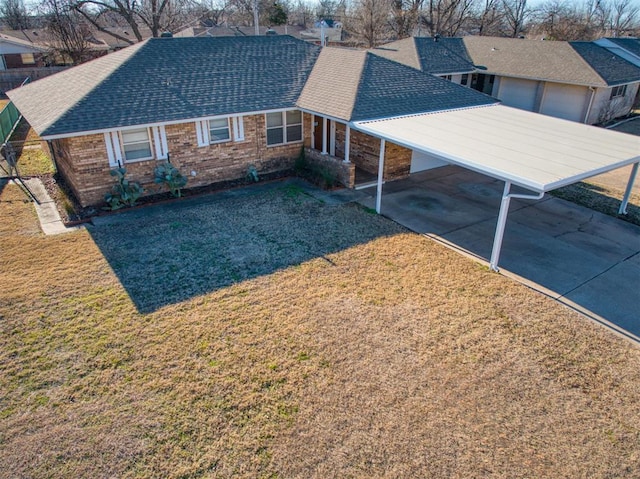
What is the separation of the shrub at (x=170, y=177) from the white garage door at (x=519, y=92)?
20.2 meters

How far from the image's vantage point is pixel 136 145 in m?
13.4

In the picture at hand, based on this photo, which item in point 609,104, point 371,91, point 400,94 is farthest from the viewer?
point 609,104

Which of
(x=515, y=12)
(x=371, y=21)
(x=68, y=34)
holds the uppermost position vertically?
(x=515, y=12)

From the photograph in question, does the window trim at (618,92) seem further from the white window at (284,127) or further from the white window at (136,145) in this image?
the white window at (136,145)

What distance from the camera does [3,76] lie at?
34.0 m

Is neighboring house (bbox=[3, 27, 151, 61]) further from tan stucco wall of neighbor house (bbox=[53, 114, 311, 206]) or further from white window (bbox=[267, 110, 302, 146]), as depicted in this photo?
tan stucco wall of neighbor house (bbox=[53, 114, 311, 206])

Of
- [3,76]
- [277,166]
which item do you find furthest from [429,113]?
[3,76]

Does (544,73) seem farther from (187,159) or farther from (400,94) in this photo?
(187,159)

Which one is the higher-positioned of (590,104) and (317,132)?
(317,132)

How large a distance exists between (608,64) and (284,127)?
64.7ft

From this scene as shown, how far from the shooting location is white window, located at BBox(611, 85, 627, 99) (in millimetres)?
24683

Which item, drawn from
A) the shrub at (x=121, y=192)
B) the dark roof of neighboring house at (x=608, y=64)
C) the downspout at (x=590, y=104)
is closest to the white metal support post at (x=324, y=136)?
the shrub at (x=121, y=192)

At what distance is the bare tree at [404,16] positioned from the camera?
43125mm

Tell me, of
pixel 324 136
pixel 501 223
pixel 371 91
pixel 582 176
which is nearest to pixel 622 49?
pixel 371 91
